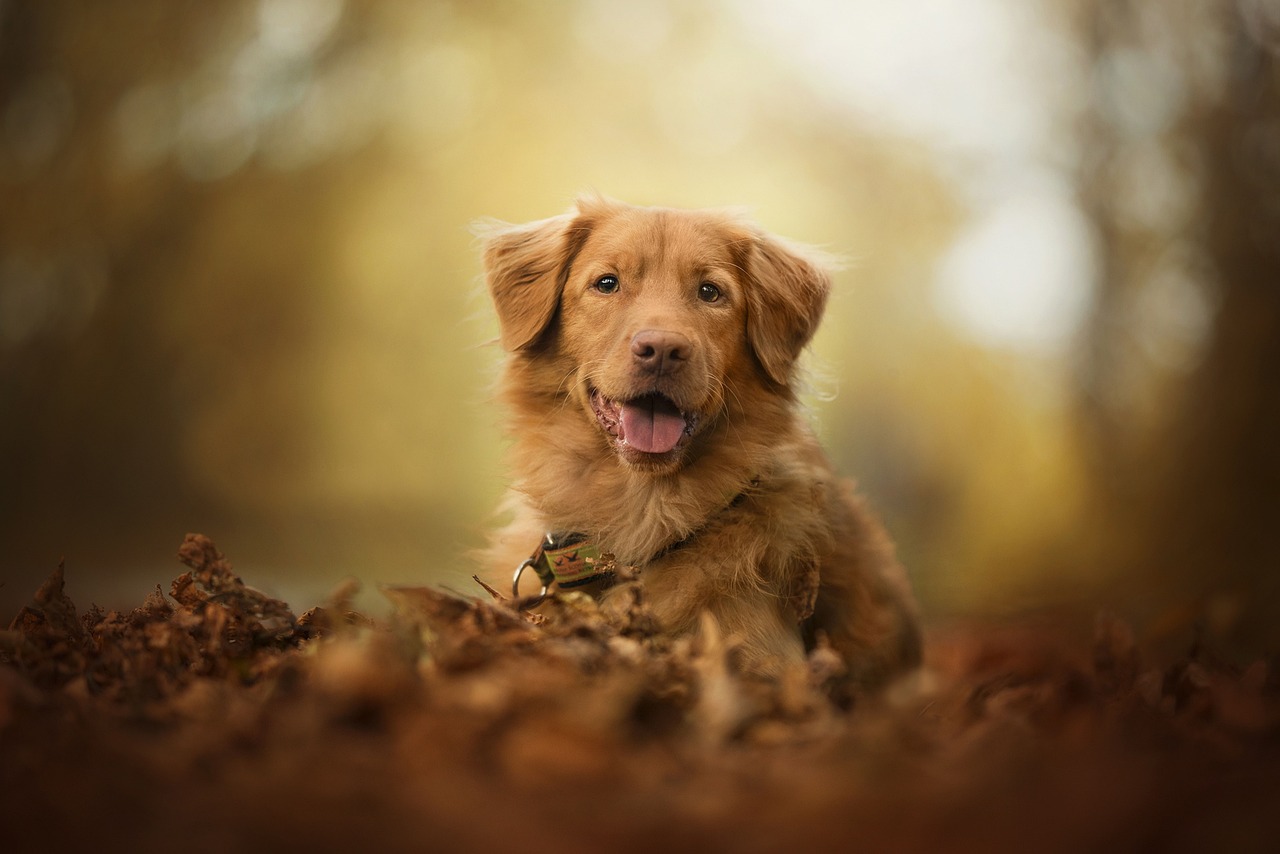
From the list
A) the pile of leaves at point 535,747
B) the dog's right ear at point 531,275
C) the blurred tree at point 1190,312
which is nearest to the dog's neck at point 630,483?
the dog's right ear at point 531,275

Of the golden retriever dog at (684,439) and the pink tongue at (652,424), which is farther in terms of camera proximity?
the pink tongue at (652,424)

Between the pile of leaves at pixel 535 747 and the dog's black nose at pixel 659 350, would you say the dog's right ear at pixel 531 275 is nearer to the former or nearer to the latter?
the dog's black nose at pixel 659 350

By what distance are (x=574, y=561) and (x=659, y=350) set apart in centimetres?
75

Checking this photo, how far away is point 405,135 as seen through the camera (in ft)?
40.7

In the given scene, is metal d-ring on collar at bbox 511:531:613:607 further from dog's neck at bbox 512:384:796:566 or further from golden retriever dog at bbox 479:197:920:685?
dog's neck at bbox 512:384:796:566

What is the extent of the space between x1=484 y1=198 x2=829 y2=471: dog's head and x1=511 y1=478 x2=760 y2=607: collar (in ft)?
0.97

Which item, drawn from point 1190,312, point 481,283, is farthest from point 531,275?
point 1190,312

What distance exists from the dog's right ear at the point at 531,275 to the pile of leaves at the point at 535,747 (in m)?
1.62

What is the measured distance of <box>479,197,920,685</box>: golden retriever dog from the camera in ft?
9.90

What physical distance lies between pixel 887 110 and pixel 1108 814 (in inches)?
432

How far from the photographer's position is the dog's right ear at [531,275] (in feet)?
12.1

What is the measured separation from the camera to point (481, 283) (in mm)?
4082

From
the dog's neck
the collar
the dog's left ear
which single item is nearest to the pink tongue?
the dog's neck

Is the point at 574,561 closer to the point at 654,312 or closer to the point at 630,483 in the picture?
the point at 630,483
